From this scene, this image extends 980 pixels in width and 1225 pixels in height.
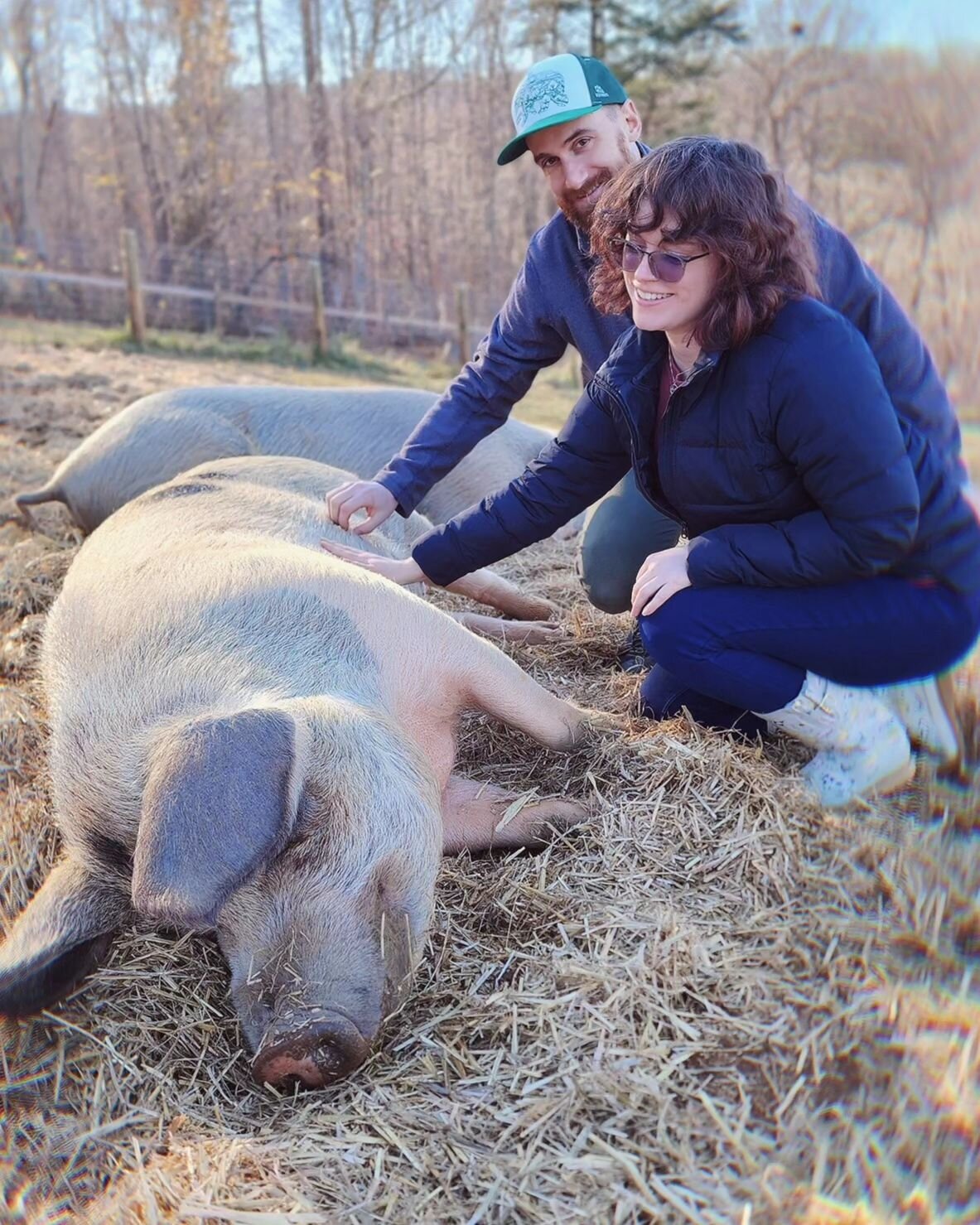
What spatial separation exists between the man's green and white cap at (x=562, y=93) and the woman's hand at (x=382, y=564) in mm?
1390

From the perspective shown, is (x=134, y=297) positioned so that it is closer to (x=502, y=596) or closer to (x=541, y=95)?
(x=502, y=596)

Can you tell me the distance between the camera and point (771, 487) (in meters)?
2.57

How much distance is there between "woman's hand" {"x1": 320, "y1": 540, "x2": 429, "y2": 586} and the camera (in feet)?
10.7

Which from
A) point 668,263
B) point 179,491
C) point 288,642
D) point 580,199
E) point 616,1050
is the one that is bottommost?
point 616,1050

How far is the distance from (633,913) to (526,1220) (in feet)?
2.25

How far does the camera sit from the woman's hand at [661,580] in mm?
2688

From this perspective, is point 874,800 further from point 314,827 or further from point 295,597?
point 295,597

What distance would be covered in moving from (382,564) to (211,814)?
159 centimetres

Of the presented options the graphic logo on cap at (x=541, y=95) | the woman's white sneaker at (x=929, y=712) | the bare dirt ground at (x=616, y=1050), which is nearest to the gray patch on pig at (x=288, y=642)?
the bare dirt ground at (x=616, y=1050)

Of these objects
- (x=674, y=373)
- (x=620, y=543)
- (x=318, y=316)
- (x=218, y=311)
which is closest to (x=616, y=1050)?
(x=674, y=373)

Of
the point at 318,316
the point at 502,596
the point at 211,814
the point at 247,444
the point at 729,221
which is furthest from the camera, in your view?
the point at 318,316

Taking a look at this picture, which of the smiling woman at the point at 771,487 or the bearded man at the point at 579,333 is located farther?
the bearded man at the point at 579,333

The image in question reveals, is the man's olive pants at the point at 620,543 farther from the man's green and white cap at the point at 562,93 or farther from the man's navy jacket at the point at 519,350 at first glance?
the man's green and white cap at the point at 562,93

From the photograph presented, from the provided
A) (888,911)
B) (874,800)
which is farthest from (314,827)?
(874,800)
